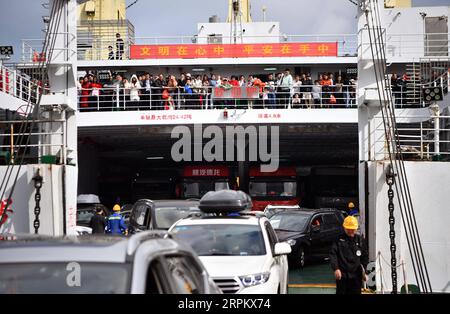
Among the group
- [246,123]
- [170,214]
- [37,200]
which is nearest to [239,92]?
[246,123]

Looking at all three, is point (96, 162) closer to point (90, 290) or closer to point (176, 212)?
point (176, 212)

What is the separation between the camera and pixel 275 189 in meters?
32.1

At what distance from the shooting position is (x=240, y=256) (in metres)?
9.92

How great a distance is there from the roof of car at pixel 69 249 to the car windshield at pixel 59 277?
0.04 meters

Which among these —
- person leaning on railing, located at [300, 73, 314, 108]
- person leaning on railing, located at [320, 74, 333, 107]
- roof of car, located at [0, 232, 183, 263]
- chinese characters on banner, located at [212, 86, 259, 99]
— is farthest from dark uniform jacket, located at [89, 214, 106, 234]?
roof of car, located at [0, 232, 183, 263]

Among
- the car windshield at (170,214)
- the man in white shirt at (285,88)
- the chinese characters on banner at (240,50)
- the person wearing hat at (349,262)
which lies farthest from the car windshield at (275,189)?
the person wearing hat at (349,262)

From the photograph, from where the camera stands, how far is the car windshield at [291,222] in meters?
18.6

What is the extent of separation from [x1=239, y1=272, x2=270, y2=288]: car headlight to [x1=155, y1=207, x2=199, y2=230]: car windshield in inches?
251

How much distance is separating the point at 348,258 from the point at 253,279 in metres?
1.53

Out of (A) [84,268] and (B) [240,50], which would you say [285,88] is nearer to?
(B) [240,50]

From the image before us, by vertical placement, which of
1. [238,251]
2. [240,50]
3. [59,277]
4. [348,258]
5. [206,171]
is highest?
[240,50]

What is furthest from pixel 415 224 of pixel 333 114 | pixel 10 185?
pixel 333 114

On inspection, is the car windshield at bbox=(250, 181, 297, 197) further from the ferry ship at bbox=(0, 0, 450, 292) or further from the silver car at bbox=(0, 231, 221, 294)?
the silver car at bbox=(0, 231, 221, 294)

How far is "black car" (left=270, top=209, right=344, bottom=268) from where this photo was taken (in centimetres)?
1777
